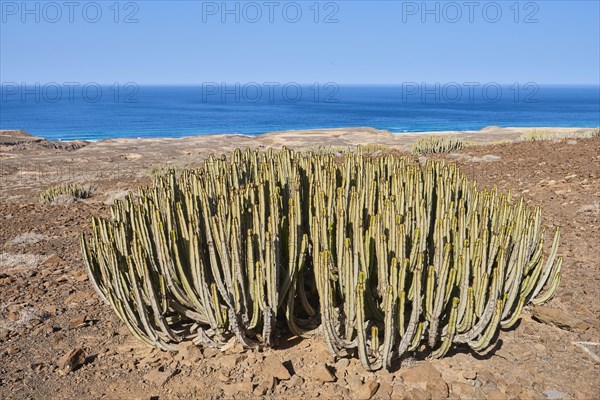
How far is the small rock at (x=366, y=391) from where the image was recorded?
11.7 feet

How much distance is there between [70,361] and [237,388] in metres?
1.43

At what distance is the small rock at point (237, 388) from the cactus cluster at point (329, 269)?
0.39m

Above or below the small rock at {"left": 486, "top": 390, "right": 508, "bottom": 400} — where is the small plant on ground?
above

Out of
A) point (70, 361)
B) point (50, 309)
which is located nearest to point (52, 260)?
point (50, 309)

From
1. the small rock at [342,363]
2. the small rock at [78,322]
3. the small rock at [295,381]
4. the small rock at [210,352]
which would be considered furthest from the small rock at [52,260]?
the small rock at [342,363]

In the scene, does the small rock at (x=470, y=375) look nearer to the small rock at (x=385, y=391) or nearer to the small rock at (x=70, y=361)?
the small rock at (x=385, y=391)

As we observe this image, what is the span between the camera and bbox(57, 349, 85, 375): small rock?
4.09 meters

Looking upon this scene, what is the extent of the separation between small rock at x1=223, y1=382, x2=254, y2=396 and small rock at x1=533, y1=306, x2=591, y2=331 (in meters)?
2.66

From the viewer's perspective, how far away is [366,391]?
3.59 metres

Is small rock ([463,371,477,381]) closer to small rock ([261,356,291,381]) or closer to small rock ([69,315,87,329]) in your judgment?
small rock ([261,356,291,381])

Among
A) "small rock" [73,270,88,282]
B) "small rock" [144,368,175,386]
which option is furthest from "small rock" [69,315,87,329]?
"small rock" [144,368,175,386]

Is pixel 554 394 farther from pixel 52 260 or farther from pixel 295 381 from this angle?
pixel 52 260

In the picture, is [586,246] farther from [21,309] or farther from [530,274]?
[21,309]

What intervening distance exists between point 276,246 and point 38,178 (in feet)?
51.8
